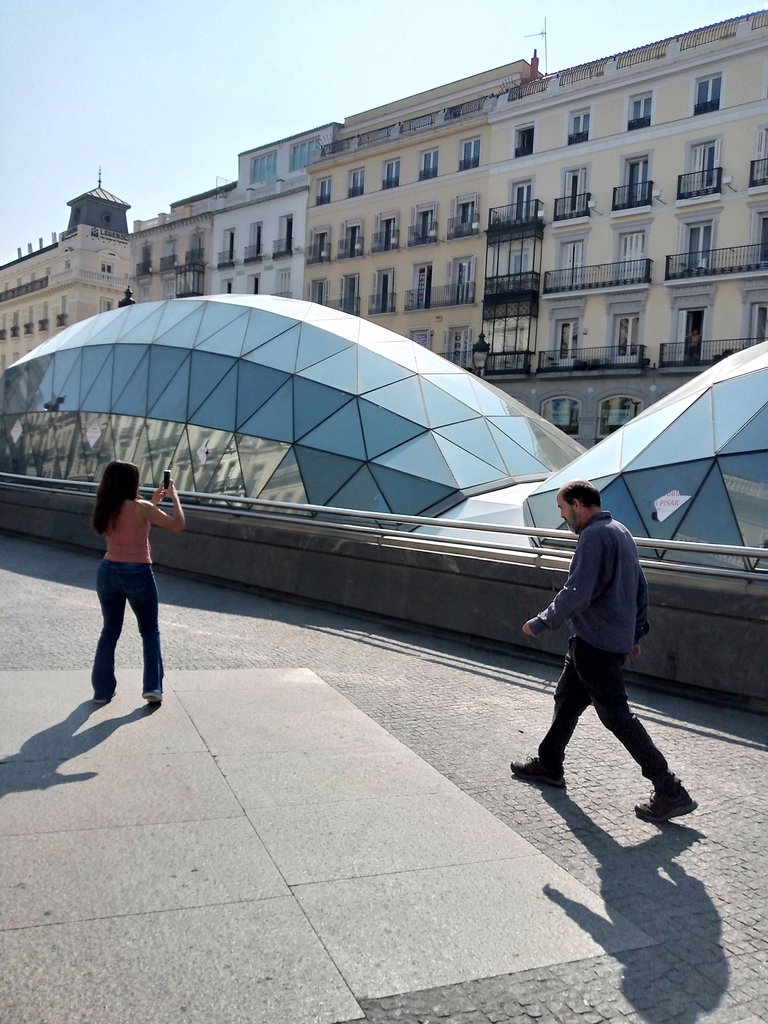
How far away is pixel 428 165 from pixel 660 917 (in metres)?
45.9

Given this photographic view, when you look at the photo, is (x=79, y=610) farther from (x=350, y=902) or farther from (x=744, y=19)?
(x=744, y=19)

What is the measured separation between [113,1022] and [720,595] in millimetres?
5264

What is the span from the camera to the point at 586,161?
Result: 3897cm

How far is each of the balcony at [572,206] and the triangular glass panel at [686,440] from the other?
1207 inches

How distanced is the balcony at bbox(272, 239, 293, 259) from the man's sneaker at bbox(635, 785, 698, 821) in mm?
50709

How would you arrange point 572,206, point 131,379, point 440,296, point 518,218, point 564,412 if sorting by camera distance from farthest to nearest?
point 440,296
point 518,218
point 572,206
point 564,412
point 131,379

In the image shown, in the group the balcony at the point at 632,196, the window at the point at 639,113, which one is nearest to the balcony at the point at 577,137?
the window at the point at 639,113

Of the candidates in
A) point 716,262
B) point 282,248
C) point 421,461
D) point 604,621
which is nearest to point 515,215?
point 716,262

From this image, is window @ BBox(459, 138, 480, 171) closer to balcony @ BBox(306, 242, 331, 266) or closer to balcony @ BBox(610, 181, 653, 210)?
balcony @ BBox(610, 181, 653, 210)

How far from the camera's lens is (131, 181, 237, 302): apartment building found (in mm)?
57906

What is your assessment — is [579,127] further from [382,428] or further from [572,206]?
[382,428]

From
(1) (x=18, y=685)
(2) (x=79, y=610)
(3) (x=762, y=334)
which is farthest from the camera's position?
(3) (x=762, y=334)

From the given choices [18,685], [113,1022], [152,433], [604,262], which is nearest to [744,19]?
[604,262]

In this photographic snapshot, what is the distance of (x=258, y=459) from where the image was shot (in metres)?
14.2
